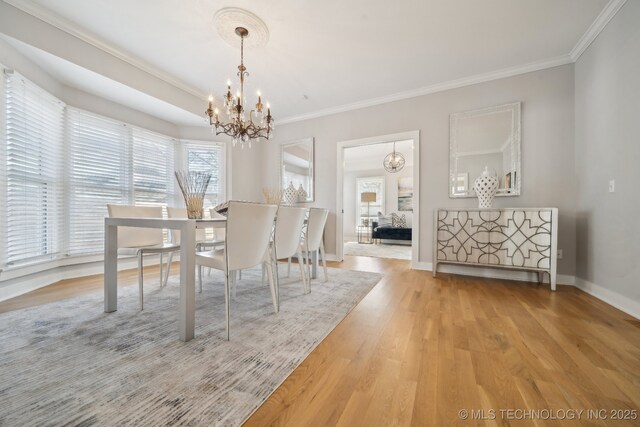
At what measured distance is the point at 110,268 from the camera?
1.83 m

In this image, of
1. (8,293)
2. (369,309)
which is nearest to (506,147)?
(369,309)

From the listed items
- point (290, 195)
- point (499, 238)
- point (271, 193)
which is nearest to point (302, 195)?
point (290, 195)

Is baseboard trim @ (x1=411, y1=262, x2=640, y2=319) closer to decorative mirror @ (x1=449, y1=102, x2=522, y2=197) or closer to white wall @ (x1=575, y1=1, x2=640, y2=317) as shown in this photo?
white wall @ (x1=575, y1=1, x2=640, y2=317)

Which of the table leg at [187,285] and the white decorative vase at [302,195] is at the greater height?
the white decorative vase at [302,195]

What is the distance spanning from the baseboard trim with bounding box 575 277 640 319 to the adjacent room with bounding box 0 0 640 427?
23mm

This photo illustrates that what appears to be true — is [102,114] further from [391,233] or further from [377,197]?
[377,197]

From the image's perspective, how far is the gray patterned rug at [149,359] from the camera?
0.90 meters

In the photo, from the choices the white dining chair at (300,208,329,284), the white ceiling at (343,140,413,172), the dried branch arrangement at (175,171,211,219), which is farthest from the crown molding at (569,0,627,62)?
the dried branch arrangement at (175,171,211,219)

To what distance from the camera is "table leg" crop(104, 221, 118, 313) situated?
1821 mm

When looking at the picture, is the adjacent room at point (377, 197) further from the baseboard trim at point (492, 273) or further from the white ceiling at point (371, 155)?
the baseboard trim at point (492, 273)

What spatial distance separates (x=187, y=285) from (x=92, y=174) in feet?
9.47

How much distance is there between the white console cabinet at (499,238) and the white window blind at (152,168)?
4130 mm

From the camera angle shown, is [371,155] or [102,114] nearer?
[102,114]

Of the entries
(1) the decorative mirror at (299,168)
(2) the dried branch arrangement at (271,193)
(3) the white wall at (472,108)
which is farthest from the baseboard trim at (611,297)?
(2) the dried branch arrangement at (271,193)
